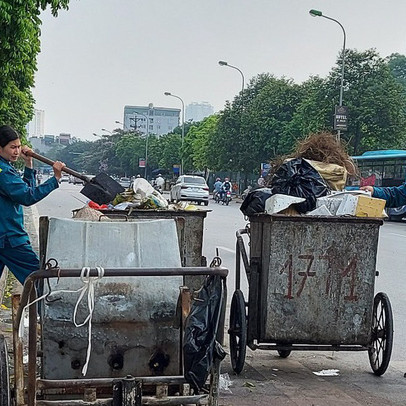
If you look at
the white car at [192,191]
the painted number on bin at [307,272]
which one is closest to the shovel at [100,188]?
the painted number on bin at [307,272]

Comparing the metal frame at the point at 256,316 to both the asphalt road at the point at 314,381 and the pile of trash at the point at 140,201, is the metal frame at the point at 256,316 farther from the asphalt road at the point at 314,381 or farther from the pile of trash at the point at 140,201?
the pile of trash at the point at 140,201

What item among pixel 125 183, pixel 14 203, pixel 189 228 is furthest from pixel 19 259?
pixel 125 183

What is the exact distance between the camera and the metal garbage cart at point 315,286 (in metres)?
5.70

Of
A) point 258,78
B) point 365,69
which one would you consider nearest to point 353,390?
point 365,69

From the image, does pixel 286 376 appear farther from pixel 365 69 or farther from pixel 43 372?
pixel 365 69

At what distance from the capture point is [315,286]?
5750 millimetres

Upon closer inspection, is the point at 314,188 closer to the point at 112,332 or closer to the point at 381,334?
the point at 381,334

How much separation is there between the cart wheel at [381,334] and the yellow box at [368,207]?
2.36 ft

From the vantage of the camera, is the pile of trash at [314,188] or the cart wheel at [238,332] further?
the pile of trash at [314,188]

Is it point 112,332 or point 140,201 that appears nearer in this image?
point 112,332

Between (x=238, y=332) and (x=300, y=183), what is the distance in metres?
1.35

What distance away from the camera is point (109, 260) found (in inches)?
171

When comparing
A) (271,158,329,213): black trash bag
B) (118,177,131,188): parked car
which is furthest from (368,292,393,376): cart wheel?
(118,177,131,188): parked car

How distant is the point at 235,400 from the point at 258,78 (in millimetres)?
48174
